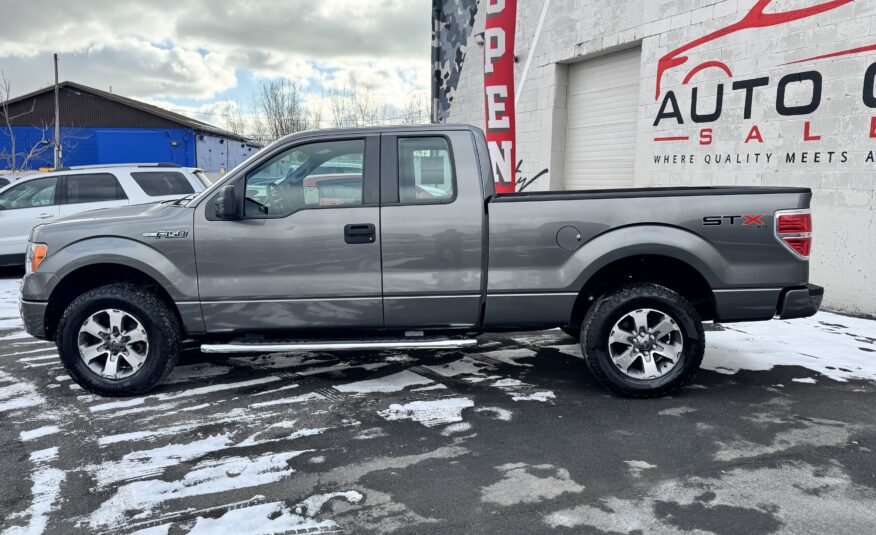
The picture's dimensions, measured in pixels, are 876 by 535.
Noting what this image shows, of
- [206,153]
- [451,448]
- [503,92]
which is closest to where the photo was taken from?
[451,448]

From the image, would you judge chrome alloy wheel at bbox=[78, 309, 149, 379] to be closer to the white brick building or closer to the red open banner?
the red open banner

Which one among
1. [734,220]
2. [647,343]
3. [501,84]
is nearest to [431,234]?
[647,343]

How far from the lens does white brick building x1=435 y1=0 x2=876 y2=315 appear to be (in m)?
6.90

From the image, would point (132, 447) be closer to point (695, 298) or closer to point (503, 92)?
point (695, 298)

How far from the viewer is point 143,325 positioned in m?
4.46

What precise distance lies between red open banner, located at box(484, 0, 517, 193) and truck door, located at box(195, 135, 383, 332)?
16.1 ft

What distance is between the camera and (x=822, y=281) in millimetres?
7438

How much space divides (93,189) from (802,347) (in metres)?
9.75

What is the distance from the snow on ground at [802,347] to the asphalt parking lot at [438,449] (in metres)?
0.05

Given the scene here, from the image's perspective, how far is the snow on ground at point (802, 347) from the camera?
17.3 ft

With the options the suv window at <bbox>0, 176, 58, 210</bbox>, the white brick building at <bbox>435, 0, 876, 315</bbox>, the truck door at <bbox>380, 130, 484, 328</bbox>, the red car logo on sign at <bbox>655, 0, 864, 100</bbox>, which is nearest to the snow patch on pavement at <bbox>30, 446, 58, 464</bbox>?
the truck door at <bbox>380, 130, 484, 328</bbox>

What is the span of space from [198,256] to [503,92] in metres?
6.18

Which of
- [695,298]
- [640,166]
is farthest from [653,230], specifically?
[640,166]

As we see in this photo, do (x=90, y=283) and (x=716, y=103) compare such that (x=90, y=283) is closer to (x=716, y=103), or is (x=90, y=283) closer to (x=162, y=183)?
(x=162, y=183)
